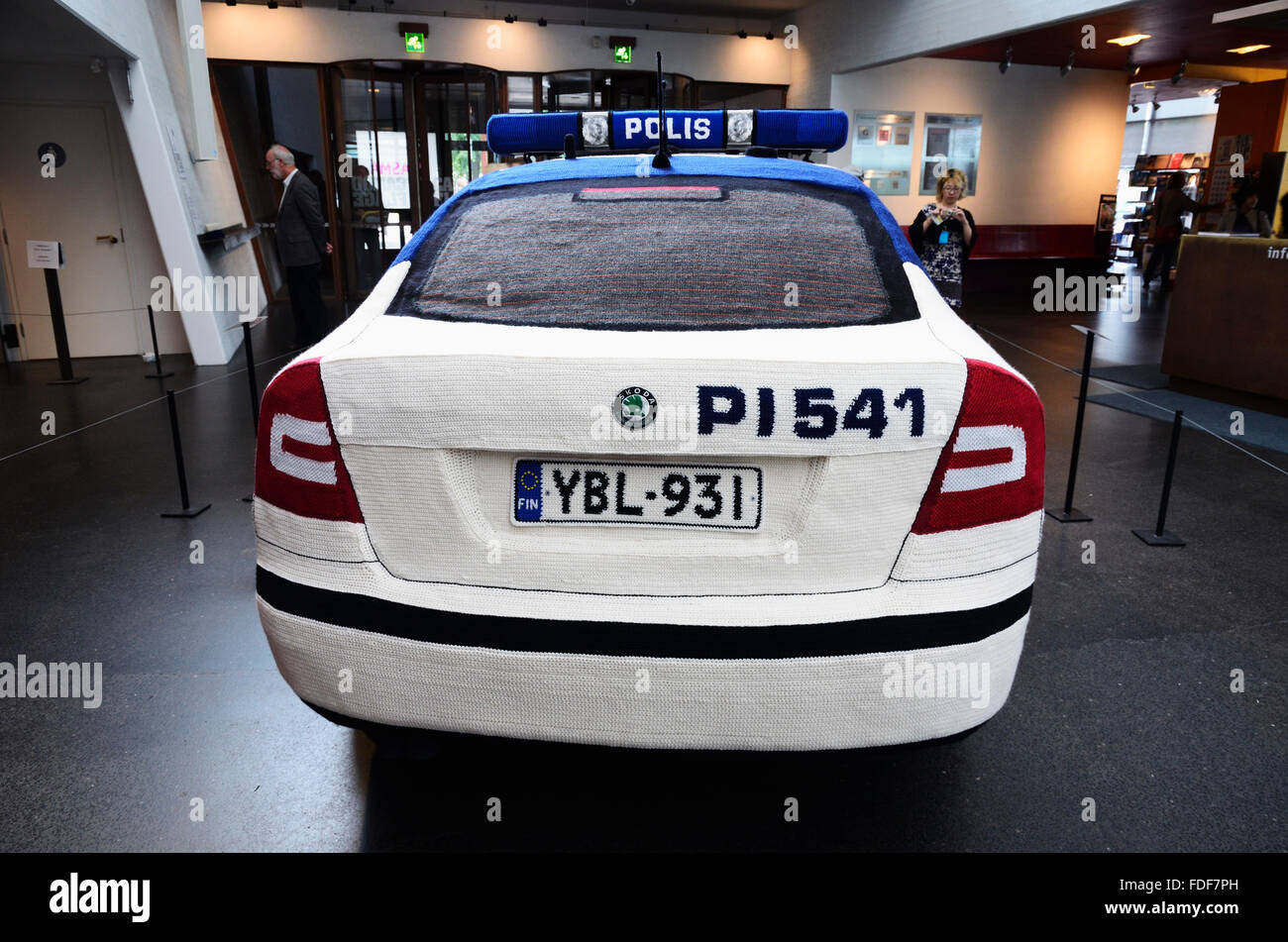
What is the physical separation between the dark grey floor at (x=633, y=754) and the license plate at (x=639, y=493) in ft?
1.44

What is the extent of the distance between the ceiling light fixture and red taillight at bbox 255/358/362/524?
45.0ft

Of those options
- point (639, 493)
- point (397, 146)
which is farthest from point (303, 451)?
point (397, 146)

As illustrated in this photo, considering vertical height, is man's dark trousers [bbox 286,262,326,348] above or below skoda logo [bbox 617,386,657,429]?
below

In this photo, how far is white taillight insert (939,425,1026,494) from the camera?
1666 millimetres

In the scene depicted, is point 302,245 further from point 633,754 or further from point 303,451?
point 633,754

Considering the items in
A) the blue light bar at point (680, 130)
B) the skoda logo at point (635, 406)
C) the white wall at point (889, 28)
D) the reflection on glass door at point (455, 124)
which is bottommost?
the skoda logo at point (635, 406)

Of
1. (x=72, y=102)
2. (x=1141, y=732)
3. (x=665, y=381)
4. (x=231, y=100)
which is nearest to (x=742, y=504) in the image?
(x=665, y=381)

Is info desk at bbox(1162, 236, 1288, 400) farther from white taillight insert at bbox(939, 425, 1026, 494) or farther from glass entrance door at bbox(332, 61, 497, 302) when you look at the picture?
glass entrance door at bbox(332, 61, 497, 302)

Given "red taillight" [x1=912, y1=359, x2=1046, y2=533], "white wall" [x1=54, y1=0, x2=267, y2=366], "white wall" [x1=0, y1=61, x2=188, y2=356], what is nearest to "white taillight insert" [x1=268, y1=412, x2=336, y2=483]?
"red taillight" [x1=912, y1=359, x2=1046, y2=533]

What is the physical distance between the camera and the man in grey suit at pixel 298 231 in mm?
8141

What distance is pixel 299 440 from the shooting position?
1.74 metres

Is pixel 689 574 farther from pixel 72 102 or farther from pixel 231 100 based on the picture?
pixel 231 100

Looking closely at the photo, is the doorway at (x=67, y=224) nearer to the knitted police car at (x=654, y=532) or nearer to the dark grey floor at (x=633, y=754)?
→ the dark grey floor at (x=633, y=754)

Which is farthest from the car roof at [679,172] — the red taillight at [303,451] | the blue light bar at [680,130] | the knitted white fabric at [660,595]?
the knitted white fabric at [660,595]
